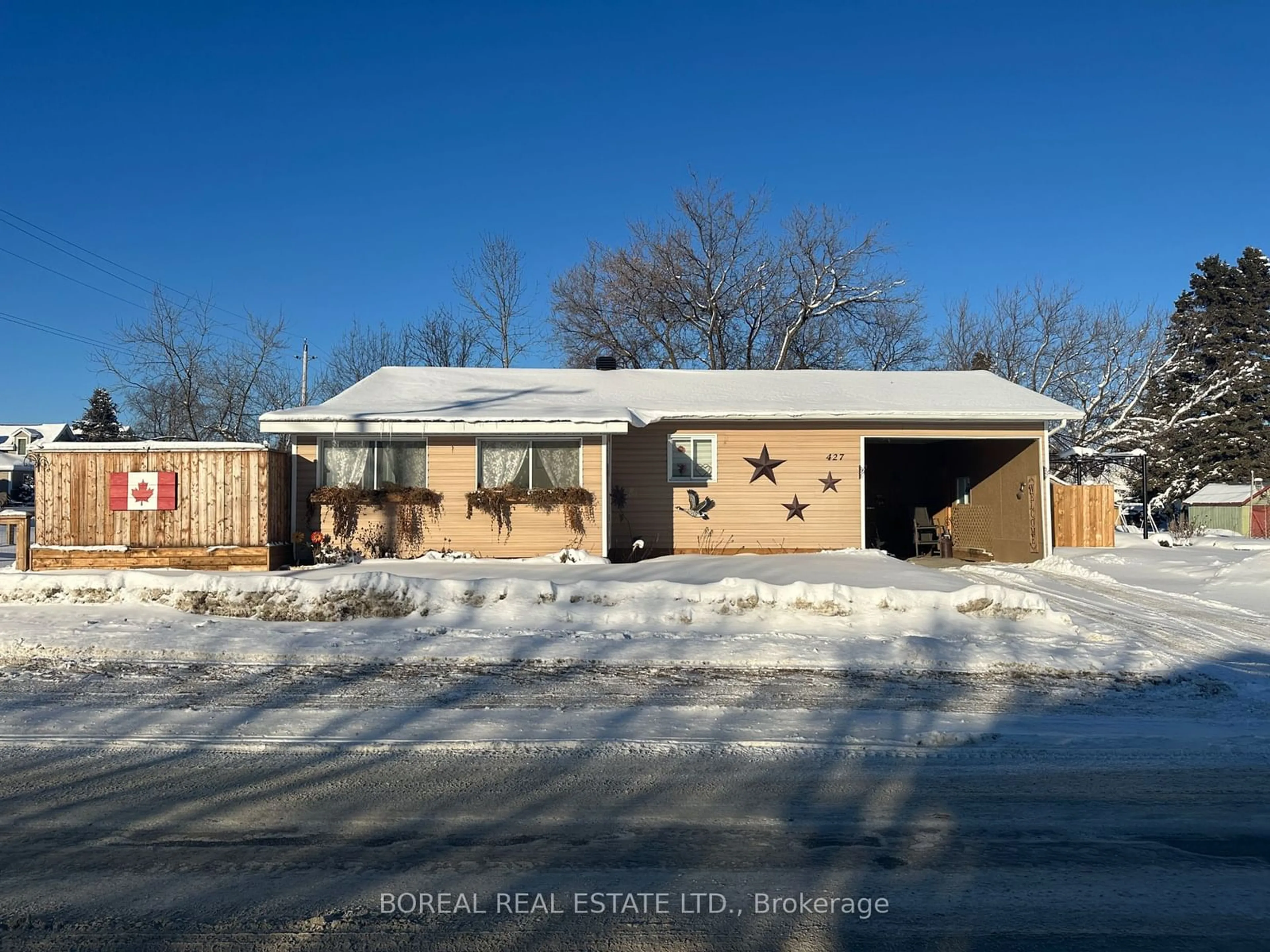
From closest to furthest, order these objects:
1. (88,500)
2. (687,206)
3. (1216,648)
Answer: (1216,648)
(88,500)
(687,206)

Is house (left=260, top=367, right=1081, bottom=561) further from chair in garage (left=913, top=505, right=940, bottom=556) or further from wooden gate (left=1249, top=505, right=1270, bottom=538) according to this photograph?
wooden gate (left=1249, top=505, right=1270, bottom=538)

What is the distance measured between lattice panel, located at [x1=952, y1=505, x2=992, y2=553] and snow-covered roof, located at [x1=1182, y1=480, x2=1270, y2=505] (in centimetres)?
2051

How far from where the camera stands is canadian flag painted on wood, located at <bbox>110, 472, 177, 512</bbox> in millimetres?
15000

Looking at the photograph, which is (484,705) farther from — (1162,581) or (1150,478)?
(1150,478)

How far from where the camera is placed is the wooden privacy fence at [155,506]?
49.0ft

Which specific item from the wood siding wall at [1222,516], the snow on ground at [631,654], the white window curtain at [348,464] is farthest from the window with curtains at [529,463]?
the wood siding wall at [1222,516]

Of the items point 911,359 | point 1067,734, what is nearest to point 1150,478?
point 911,359

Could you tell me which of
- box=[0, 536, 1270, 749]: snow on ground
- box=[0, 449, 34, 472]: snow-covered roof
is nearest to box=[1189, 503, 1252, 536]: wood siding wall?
box=[0, 536, 1270, 749]: snow on ground

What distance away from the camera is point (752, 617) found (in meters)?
10.7

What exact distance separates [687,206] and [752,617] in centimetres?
2773

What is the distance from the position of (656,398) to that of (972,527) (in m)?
8.03

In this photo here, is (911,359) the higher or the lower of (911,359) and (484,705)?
the higher

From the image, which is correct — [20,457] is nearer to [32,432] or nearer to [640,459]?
[32,432]

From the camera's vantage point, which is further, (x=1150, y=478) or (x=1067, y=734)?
(x=1150, y=478)
